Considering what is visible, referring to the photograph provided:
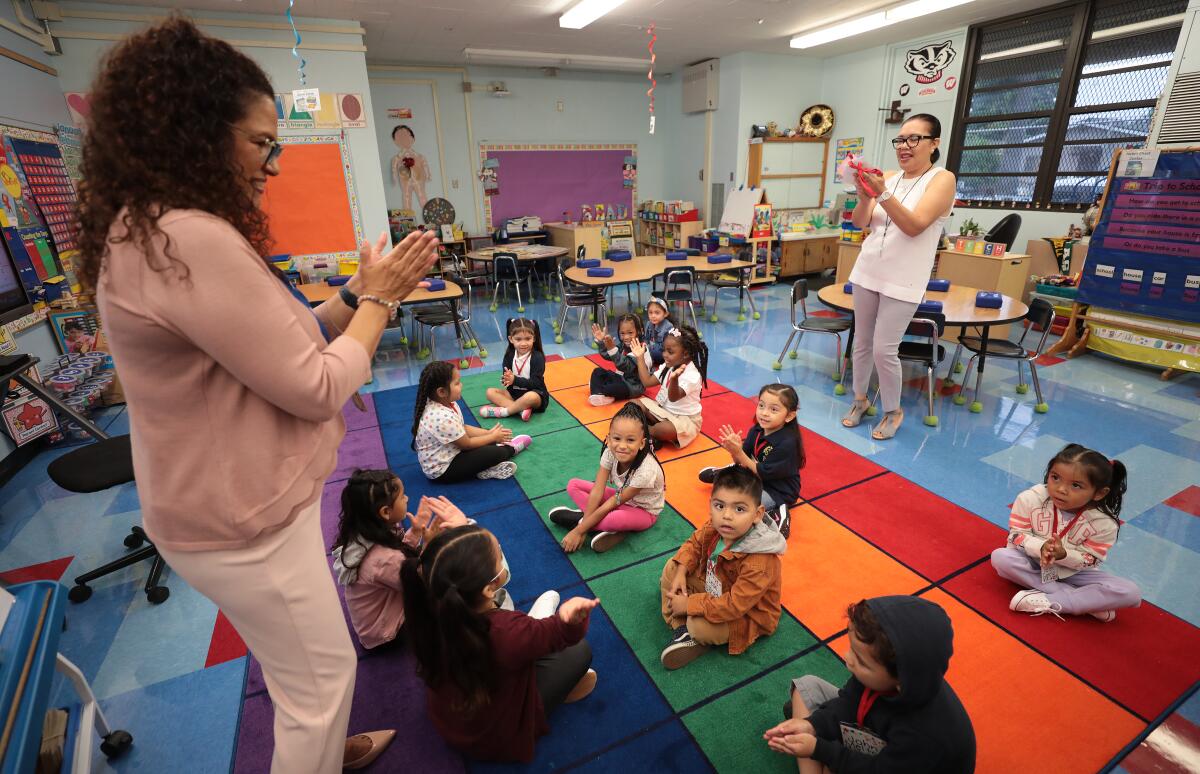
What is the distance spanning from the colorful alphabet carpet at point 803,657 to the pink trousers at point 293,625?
714 mm

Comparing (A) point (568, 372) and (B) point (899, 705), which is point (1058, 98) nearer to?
(A) point (568, 372)

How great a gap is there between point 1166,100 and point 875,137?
13.1ft

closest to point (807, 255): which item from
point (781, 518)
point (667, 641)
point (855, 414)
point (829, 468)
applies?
point (855, 414)

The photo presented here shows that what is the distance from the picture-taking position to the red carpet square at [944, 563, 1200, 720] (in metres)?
1.98

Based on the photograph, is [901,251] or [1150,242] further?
[1150,242]

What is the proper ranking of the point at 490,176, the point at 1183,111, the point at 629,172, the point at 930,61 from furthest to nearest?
the point at 629,172, the point at 490,176, the point at 930,61, the point at 1183,111

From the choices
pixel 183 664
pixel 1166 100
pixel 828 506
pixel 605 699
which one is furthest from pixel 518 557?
pixel 1166 100

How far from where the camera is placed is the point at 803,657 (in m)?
2.12

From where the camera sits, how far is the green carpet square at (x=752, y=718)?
1.76 metres

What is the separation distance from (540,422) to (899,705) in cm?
314

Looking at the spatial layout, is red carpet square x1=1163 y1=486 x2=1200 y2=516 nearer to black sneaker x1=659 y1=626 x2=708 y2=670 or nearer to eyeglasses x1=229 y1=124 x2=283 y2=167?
black sneaker x1=659 y1=626 x2=708 y2=670

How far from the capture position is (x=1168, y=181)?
4.71 meters

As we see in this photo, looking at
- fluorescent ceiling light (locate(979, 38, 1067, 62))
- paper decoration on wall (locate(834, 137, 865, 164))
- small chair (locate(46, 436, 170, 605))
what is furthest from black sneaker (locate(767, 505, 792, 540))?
paper decoration on wall (locate(834, 137, 865, 164))

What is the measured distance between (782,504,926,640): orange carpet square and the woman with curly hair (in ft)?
6.27
